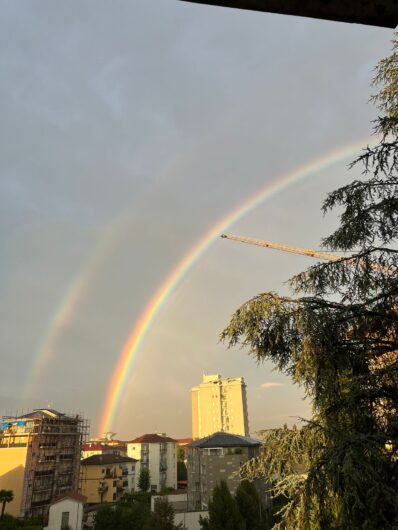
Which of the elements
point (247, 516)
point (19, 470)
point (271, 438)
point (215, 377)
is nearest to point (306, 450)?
point (271, 438)

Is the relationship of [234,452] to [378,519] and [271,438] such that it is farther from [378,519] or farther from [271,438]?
[378,519]

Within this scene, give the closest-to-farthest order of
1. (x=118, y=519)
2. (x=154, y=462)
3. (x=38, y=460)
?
(x=118, y=519) < (x=38, y=460) < (x=154, y=462)

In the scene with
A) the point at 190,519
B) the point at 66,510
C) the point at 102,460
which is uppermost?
the point at 102,460

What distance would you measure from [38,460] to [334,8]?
180 ft

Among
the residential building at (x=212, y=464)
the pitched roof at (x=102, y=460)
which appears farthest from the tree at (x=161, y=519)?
the pitched roof at (x=102, y=460)

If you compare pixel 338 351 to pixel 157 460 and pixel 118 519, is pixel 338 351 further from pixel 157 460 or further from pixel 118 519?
pixel 157 460

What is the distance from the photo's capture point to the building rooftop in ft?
3.32

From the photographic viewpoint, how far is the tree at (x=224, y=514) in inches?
878

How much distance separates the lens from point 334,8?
1042 mm

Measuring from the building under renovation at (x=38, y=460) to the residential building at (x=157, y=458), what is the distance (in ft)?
78.4

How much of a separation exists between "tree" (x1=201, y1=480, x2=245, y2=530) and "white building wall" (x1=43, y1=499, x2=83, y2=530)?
17401 mm

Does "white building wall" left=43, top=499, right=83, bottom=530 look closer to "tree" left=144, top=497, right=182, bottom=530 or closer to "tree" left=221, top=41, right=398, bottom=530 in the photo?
"tree" left=144, top=497, right=182, bottom=530

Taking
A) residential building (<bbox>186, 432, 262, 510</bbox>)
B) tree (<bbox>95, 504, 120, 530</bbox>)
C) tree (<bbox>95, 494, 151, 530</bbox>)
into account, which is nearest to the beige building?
residential building (<bbox>186, 432, 262, 510</bbox>)

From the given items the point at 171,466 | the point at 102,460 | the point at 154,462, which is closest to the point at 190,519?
the point at 102,460
